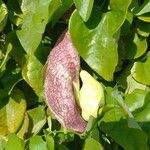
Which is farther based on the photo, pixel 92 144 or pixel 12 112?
pixel 12 112

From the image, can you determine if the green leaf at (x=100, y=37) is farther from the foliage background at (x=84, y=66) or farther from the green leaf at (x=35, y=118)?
the green leaf at (x=35, y=118)

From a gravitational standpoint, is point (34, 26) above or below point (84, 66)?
above

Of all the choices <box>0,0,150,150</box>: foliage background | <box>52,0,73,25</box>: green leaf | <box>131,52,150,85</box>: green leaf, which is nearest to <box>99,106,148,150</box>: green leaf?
<box>0,0,150,150</box>: foliage background

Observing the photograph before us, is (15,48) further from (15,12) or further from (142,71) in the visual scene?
(142,71)

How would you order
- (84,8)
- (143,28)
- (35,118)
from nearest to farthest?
1. (84,8)
2. (143,28)
3. (35,118)

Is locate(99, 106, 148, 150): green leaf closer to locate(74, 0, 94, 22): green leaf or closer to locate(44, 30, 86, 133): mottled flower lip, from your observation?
locate(44, 30, 86, 133): mottled flower lip

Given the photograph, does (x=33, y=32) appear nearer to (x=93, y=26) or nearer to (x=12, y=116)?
(x=93, y=26)

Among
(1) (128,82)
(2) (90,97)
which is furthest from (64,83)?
(1) (128,82)
